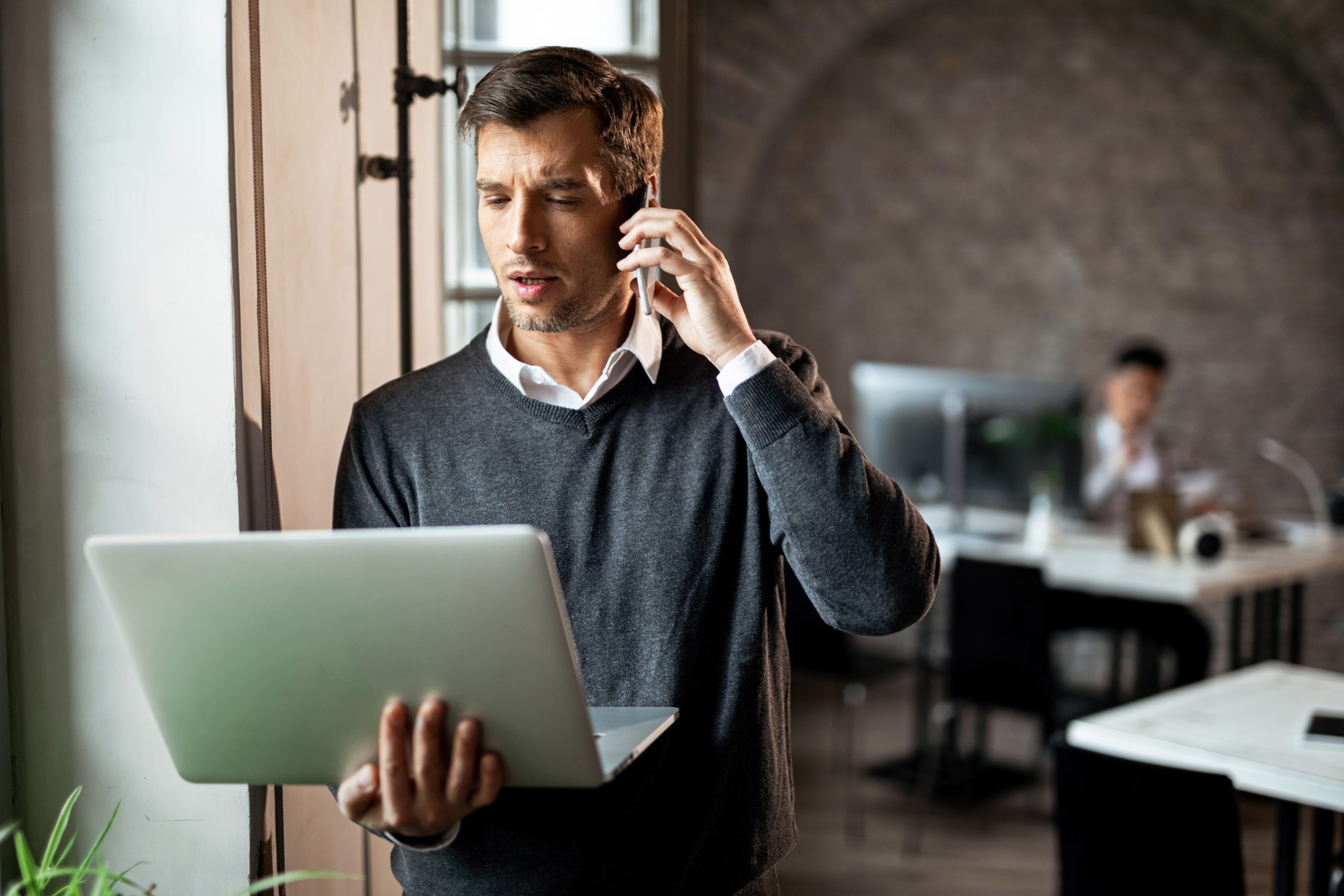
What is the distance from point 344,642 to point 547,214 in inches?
21.8

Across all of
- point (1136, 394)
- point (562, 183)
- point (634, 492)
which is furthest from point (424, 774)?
point (1136, 394)

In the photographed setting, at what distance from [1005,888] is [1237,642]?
136 cm

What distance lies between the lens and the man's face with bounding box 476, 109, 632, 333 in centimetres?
131

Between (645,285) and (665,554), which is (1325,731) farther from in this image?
(645,285)

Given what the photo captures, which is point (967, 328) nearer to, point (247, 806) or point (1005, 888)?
point (1005, 888)

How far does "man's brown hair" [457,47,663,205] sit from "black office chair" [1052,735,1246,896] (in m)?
1.10

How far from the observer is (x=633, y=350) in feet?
4.55

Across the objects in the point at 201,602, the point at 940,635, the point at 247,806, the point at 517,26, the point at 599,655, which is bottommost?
the point at 940,635

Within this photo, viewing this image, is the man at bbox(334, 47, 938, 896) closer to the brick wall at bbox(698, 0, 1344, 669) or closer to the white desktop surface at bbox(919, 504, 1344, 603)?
the white desktop surface at bbox(919, 504, 1344, 603)

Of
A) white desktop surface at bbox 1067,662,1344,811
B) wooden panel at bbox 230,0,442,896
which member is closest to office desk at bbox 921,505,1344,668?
white desktop surface at bbox 1067,662,1344,811

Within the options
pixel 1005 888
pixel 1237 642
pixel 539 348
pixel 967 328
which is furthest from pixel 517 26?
pixel 967 328

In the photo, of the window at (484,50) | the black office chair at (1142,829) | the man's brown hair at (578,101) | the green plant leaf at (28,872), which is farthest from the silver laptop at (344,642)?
the window at (484,50)

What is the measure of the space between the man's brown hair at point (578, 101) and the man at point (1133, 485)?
325 cm

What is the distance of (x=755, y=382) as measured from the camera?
122cm
